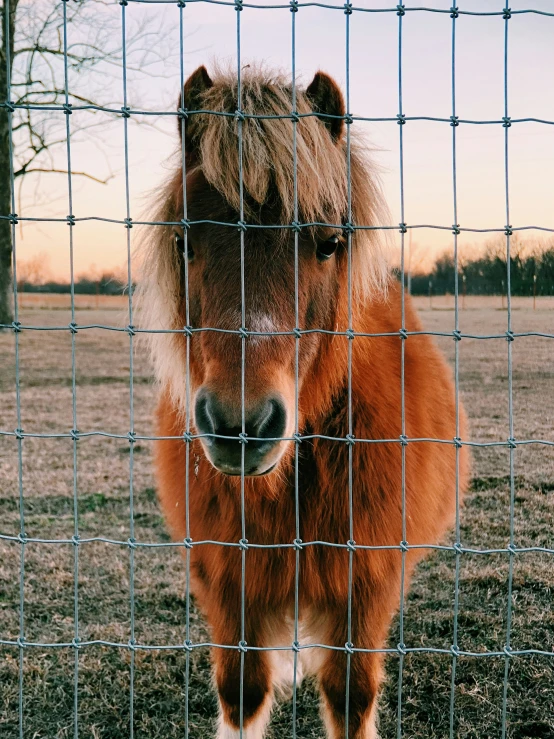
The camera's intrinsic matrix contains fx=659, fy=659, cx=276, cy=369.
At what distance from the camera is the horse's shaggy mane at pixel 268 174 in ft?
5.98

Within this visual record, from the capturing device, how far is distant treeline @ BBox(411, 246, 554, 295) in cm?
218

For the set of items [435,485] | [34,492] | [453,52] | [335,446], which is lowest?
[34,492]

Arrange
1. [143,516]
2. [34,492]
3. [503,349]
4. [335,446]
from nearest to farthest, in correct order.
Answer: [335,446] → [143,516] → [34,492] → [503,349]

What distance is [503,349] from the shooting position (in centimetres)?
1109

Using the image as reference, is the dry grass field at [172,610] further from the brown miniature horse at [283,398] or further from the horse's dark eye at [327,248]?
the horse's dark eye at [327,248]

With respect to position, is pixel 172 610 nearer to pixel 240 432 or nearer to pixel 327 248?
pixel 240 432

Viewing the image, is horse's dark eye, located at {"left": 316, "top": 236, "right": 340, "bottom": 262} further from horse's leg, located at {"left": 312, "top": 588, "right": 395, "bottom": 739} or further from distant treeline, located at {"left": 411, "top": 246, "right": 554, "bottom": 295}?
horse's leg, located at {"left": 312, "top": 588, "right": 395, "bottom": 739}

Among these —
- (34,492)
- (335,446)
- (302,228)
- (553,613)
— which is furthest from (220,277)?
(34,492)

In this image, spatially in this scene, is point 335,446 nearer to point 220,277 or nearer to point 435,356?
point 220,277

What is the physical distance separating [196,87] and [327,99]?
0.41 meters

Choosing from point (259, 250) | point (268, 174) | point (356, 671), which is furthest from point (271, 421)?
point (356, 671)

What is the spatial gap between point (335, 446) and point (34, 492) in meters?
3.78

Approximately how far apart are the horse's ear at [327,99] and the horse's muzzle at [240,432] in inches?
35.6

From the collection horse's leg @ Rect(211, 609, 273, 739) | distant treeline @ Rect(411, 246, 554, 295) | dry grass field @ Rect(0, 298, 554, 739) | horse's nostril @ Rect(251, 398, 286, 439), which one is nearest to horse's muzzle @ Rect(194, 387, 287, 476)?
horse's nostril @ Rect(251, 398, 286, 439)
